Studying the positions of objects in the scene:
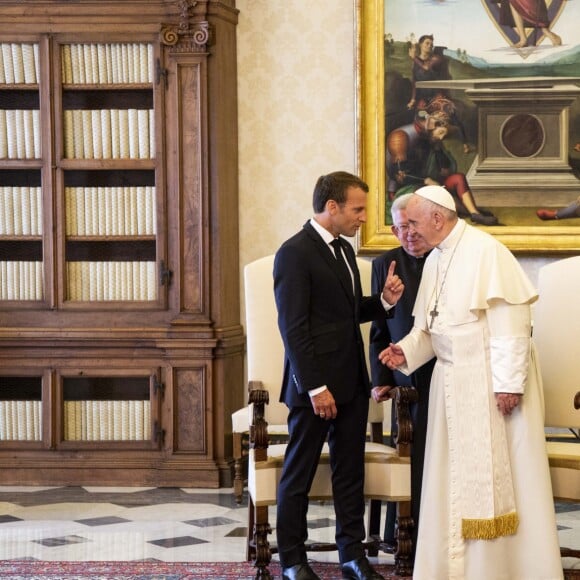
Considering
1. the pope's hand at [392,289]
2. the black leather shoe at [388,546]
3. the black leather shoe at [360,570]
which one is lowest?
the black leather shoe at [388,546]

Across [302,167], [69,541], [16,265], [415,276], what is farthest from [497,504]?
[16,265]

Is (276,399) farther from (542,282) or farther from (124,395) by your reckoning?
(124,395)

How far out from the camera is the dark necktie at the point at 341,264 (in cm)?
462

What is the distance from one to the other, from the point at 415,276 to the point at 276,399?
2.86 feet

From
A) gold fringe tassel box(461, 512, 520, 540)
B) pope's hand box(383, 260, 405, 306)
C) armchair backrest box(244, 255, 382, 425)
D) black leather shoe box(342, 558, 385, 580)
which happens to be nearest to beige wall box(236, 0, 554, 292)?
armchair backrest box(244, 255, 382, 425)

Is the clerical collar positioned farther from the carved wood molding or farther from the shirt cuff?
the carved wood molding

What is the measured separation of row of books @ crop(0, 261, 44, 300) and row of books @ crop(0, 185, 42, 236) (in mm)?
201

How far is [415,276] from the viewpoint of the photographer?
16.7ft

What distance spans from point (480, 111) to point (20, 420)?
11.3 feet

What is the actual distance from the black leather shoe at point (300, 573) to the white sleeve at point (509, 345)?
1051mm

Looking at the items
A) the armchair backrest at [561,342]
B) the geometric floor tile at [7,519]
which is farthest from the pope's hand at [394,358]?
the geometric floor tile at [7,519]

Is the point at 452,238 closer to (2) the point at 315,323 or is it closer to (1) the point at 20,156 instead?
(2) the point at 315,323

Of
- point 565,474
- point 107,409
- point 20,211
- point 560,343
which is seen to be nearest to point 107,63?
point 20,211

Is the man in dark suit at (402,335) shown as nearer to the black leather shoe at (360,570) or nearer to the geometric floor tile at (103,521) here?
the black leather shoe at (360,570)
